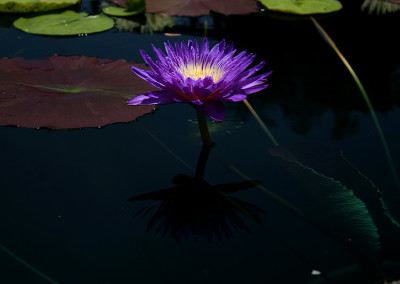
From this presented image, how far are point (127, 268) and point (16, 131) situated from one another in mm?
748

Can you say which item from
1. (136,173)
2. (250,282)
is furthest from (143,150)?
(250,282)

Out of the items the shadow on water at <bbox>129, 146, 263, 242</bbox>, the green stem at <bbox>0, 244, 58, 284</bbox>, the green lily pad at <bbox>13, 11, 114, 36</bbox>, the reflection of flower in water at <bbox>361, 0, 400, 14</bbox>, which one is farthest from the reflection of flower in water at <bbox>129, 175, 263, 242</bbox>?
the reflection of flower in water at <bbox>361, 0, 400, 14</bbox>

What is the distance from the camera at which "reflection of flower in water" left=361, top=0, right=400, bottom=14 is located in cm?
297

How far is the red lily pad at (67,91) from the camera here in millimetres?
1551

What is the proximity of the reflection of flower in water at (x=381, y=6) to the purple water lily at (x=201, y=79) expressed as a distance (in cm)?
196

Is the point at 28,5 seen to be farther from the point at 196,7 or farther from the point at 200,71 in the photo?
the point at 200,71

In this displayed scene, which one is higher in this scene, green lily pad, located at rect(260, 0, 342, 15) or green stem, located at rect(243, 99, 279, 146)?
green lily pad, located at rect(260, 0, 342, 15)

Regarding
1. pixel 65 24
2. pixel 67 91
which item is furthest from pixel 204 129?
pixel 65 24

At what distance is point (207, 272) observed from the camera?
104 cm

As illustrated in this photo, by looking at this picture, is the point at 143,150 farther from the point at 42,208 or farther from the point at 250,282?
the point at 250,282

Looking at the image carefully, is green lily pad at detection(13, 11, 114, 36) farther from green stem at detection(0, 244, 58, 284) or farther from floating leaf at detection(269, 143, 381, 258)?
green stem at detection(0, 244, 58, 284)

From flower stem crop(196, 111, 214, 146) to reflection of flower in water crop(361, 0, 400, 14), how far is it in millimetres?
1984

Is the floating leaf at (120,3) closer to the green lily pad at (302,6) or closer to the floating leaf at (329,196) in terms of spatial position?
the green lily pad at (302,6)

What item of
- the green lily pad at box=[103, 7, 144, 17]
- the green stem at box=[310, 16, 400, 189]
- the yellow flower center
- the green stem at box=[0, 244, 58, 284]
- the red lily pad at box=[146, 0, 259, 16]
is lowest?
the green stem at box=[0, 244, 58, 284]
